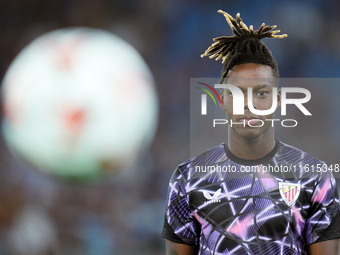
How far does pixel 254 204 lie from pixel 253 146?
0.84 ft

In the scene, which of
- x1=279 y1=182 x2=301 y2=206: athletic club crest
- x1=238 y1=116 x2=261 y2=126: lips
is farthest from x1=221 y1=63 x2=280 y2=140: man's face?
x1=279 y1=182 x2=301 y2=206: athletic club crest

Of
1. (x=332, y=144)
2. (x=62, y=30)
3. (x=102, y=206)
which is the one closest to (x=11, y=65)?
(x=62, y=30)

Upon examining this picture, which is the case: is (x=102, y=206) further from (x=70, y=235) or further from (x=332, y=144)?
(x=332, y=144)

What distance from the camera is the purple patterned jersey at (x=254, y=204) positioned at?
1697 mm

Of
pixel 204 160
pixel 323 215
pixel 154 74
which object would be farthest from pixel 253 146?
pixel 154 74

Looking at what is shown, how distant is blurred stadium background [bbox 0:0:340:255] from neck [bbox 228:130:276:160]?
1.62 feet

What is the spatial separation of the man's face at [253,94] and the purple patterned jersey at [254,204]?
0.11 m

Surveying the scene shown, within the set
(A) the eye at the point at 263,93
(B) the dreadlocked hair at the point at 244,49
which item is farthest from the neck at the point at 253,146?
(B) the dreadlocked hair at the point at 244,49

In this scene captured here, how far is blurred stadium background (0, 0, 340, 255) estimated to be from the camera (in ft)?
7.54

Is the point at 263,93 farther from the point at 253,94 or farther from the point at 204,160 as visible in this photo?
the point at 204,160

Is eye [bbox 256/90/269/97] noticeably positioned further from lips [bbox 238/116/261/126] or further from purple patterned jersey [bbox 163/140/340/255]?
purple patterned jersey [bbox 163/140/340/255]

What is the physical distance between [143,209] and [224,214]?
73 cm

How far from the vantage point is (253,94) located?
6.28 ft

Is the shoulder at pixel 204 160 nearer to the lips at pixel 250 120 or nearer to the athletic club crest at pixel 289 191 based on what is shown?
the lips at pixel 250 120
